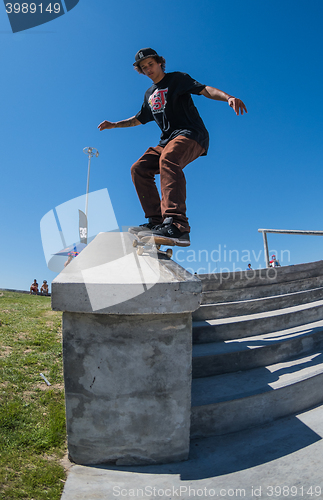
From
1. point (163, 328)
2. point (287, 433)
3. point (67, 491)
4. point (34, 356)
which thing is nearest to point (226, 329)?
point (287, 433)

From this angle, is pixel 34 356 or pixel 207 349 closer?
pixel 207 349

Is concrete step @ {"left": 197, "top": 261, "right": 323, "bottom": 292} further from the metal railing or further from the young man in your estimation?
the young man

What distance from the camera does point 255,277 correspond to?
4.76 metres

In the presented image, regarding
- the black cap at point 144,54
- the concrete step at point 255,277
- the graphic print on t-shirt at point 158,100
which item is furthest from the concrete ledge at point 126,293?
the concrete step at point 255,277

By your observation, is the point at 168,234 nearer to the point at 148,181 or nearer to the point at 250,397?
the point at 148,181

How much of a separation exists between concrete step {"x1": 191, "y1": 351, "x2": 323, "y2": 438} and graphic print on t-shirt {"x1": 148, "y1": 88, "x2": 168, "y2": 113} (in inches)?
113

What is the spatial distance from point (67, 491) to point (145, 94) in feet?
12.4

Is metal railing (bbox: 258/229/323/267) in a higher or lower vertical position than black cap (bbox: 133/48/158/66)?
lower

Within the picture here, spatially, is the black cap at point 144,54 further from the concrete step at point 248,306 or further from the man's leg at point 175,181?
the concrete step at point 248,306

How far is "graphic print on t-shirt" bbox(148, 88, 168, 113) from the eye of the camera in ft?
10.5

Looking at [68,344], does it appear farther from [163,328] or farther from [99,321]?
[163,328]

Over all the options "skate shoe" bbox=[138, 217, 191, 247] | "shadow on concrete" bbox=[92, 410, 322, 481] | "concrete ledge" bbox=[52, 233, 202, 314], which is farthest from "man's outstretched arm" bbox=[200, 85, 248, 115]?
"shadow on concrete" bbox=[92, 410, 322, 481]

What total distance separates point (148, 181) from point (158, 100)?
89cm

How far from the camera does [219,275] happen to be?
4.62 m
